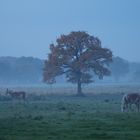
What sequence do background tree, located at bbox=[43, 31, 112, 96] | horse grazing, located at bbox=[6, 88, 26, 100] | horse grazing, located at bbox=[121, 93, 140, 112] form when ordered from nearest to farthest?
horse grazing, located at bbox=[121, 93, 140, 112]
horse grazing, located at bbox=[6, 88, 26, 100]
background tree, located at bbox=[43, 31, 112, 96]

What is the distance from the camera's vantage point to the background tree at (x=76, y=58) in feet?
235

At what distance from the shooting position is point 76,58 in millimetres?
72625

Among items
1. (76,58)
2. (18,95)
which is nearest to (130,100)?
(18,95)

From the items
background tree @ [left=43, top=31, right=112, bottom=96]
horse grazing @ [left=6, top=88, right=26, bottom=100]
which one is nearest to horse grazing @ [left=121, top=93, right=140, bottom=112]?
horse grazing @ [left=6, top=88, right=26, bottom=100]

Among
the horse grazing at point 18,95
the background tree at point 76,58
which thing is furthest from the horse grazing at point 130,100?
the background tree at point 76,58

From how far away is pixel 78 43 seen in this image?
7244 cm

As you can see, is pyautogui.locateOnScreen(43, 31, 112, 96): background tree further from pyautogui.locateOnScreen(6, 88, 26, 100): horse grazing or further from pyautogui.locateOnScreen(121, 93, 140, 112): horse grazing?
pyautogui.locateOnScreen(121, 93, 140, 112): horse grazing

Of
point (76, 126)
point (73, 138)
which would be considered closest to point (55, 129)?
point (76, 126)

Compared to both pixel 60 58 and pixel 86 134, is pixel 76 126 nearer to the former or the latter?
pixel 86 134

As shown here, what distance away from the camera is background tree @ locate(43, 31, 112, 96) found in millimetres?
71625

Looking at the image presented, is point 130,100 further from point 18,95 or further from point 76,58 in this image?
point 76,58

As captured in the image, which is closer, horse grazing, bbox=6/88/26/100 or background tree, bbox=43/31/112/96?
horse grazing, bbox=6/88/26/100

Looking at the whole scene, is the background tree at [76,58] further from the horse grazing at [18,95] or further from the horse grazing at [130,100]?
the horse grazing at [130,100]

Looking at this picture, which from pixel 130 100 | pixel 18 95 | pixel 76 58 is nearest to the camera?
pixel 130 100
